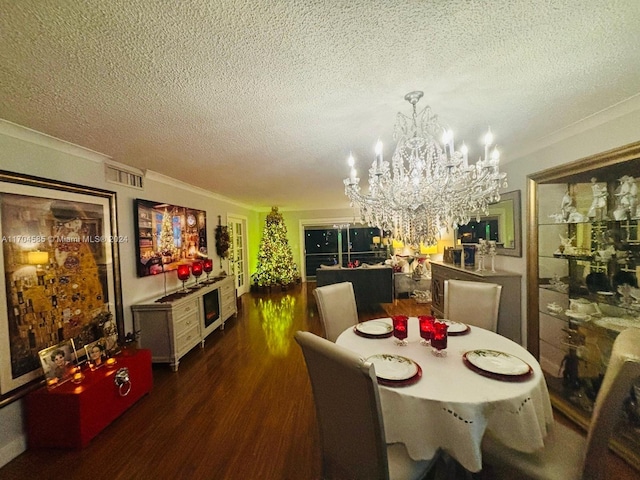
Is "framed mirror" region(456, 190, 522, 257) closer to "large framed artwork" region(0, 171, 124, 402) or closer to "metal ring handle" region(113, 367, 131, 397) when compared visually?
"metal ring handle" region(113, 367, 131, 397)

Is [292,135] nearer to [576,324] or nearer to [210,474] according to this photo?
[210,474]

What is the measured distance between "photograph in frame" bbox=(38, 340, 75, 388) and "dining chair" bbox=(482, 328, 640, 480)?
9.63ft

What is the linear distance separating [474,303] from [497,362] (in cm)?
102

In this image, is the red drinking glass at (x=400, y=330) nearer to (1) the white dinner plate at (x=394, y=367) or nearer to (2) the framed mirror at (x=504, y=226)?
(1) the white dinner plate at (x=394, y=367)

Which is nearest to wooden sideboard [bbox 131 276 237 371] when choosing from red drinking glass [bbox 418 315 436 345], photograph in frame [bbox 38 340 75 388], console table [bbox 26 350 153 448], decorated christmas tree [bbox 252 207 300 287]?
photograph in frame [bbox 38 340 75 388]

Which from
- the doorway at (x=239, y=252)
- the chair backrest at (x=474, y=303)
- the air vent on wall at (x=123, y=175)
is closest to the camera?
the chair backrest at (x=474, y=303)

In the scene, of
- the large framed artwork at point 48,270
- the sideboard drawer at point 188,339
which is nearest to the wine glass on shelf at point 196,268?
the sideboard drawer at point 188,339

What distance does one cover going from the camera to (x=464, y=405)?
1.19m

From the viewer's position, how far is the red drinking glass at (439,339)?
163 cm

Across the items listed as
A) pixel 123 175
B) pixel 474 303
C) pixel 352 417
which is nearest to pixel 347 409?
pixel 352 417

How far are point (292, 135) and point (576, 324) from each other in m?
2.97

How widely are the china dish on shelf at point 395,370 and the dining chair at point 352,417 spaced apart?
0.27 meters

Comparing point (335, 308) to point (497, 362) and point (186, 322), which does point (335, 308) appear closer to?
point (497, 362)

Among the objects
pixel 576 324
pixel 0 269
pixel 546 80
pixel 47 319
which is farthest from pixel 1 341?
pixel 576 324
